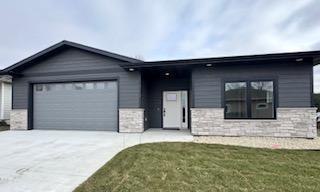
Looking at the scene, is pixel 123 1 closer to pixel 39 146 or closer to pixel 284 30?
pixel 39 146

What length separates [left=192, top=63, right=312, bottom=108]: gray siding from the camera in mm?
6879

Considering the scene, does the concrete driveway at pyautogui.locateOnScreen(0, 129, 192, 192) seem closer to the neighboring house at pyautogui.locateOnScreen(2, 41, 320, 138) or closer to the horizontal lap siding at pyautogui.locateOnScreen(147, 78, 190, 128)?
the neighboring house at pyautogui.locateOnScreen(2, 41, 320, 138)

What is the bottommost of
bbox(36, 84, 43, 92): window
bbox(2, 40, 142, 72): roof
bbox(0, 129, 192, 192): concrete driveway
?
bbox(0, 129, 192, 192): concrete driveway

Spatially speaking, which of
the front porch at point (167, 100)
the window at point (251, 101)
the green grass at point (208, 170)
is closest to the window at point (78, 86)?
the front porch at point (167, 100)

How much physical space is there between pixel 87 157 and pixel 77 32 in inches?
427

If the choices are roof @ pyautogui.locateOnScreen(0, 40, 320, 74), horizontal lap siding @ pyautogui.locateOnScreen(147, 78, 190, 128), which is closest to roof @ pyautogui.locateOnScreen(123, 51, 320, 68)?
roof @ pyautogui.locateOnScreen(0, 40, 320, 74)

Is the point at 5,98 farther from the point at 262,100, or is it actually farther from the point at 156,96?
the point at 262,100

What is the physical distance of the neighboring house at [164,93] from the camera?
22.7 ft

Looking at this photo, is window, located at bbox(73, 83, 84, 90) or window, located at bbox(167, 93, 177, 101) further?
window, located at bbox(167, 93, 177, 101)

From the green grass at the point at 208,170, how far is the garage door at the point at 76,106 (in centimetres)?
397

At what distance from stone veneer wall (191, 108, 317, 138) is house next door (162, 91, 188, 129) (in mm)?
1963

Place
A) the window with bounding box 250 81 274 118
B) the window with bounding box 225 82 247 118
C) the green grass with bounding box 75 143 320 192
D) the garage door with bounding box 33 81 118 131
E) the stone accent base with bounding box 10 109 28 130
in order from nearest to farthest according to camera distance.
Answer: the green grass with bounding box 75 143 320 192 < the window with bounding box 250 81 274 118 < the window with bounding box 225 82 247 118 < the garage door with bounding box 33 81 118 131 < the stone accent base with bounding box 10 109 28 130

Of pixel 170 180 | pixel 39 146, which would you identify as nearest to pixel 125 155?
pixel 170 180

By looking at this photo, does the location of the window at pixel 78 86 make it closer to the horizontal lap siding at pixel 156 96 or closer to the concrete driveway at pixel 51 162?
the concrete driveway at pixel 51 162
